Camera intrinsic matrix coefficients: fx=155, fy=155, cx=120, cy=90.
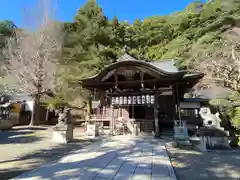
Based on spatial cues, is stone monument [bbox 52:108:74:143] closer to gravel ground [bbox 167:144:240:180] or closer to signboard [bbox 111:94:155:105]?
signboard [bbox 111:94:155:105]

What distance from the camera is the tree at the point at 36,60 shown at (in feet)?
43.8

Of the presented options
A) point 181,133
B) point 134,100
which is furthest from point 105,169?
point 134,100

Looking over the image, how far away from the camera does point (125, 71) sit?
9297 mm

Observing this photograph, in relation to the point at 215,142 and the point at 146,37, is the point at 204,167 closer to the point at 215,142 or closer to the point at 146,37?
the point at 215,142

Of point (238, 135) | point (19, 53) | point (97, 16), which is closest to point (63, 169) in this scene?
point (238, 135)

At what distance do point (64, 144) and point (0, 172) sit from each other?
3360 mm

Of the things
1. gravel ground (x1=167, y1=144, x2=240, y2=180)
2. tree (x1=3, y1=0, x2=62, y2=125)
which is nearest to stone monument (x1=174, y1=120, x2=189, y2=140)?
gravel ground (x1=167, y1=144, x2=240, y2=180)

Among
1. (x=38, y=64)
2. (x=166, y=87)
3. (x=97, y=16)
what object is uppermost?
(x=97, y=16)

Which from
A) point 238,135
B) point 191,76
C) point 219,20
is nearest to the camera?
point 191,76

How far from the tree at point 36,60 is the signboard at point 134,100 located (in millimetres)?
7603

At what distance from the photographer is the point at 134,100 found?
30.7ft

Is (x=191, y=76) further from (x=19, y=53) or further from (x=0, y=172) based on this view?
(x=19, y=53)

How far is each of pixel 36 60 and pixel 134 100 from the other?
377 inches

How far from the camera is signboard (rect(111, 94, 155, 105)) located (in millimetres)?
8969
